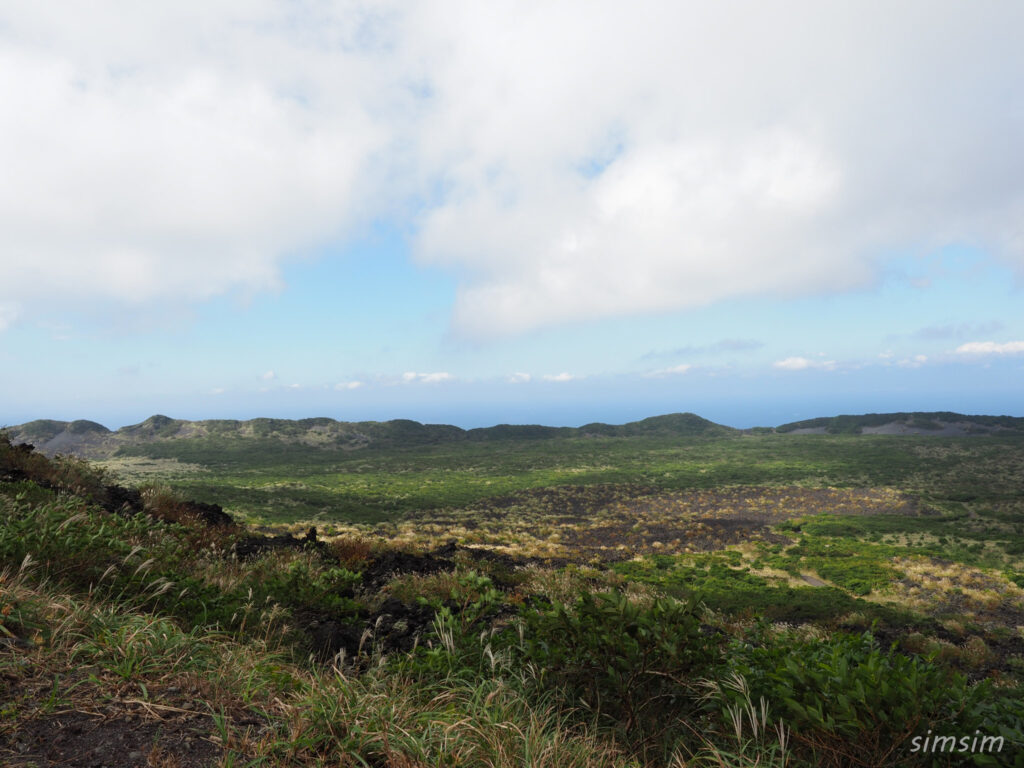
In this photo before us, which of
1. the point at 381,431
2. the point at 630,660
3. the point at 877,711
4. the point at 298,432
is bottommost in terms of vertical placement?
the point at 381,431

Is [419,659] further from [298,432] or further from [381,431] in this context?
[381,431]

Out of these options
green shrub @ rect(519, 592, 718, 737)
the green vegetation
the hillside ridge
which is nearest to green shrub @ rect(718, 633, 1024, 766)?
the green vegetation

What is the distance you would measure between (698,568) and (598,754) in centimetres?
2382

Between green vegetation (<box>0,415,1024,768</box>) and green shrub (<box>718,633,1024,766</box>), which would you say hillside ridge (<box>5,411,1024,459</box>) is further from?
green shrub (<box>718,633,1024,766</box>)

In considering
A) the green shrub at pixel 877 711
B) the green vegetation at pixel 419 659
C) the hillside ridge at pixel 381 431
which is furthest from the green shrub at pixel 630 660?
the hillside ridge at pixel 381 431

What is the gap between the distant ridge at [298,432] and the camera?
366 ft

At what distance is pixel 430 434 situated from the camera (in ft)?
450

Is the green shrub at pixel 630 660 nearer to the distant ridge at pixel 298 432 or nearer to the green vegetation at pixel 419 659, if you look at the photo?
the green vegetation at pixel 419 659

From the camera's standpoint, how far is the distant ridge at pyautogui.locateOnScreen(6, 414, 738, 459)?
112 meters

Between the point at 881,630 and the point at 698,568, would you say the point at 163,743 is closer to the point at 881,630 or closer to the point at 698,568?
the point at 881,630

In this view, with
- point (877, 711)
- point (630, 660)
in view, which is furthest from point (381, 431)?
point (877, 711)

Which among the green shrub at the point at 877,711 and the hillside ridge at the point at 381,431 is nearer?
the green shrub at the point at 877,711

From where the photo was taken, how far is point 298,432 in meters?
124

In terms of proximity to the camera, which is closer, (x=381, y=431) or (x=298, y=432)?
(x=298, y=432)
